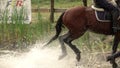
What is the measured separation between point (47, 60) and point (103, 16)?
163 cm

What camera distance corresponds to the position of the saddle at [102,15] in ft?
31.6

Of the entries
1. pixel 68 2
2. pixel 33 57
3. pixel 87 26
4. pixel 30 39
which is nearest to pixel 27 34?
pixel 30 39

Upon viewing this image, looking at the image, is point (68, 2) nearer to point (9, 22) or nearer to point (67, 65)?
point (9, 22)

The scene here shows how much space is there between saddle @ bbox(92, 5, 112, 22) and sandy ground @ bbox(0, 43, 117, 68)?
0.87 meters

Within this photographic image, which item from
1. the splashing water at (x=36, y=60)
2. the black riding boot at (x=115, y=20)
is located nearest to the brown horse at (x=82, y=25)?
the black riding boot at (x=115, y=20)

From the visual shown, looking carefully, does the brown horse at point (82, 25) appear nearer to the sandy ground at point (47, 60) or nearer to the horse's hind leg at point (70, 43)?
the horse's hind leg at point (70, 43)

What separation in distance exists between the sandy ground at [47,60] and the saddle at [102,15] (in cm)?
87

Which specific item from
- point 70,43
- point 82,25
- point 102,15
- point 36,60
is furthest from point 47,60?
point 102,15

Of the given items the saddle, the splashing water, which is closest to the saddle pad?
the saddle

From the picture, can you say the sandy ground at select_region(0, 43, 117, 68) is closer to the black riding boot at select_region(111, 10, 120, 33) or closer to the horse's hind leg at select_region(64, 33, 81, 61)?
the horse's hind leg at select_region(64, 33, 81, 61)

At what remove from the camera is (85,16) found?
9758mm

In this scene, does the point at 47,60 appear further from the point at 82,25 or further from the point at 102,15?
the point at 102,15

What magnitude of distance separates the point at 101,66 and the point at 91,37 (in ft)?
6.87

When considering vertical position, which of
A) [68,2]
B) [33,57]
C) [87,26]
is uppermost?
[87,26]
